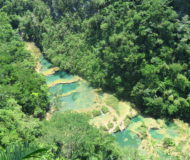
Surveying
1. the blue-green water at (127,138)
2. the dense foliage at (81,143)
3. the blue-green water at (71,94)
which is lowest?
the blue-green water at (127,138)

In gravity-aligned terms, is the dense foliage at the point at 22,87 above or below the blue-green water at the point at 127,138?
above

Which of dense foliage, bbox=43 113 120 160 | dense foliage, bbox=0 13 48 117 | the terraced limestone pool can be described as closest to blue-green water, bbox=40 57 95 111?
the terraced limestone pool

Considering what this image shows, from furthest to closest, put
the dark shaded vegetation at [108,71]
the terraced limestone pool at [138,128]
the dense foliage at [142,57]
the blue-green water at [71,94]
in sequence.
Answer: the blue-green water at [71,94] < the dense foliage at [142,57] < the terraced limestone pool at [138,128] < the dark shaded vegetation at [108,71]

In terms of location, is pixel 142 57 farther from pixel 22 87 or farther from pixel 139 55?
pixel 22 87

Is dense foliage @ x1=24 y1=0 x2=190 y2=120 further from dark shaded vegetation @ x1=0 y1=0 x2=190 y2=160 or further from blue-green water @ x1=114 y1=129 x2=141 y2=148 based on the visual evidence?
blue-green water @ x1=114 y1=129 x2=141 y2=148

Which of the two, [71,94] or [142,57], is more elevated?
[142,57]

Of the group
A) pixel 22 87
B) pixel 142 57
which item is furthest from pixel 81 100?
pixel 142 57

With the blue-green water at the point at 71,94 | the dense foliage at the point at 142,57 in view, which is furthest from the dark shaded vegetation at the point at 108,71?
the blue-green water at the point at 71,94

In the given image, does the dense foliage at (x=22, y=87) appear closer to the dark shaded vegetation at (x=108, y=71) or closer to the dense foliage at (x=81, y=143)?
the dark shaded vegetation at (x=108, y=71)

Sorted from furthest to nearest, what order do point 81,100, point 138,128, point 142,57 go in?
point 81,100
point 142,57
point 138,128

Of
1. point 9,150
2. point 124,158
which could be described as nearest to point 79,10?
point 124,158

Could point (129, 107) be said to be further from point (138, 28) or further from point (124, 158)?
point (124, 158)
